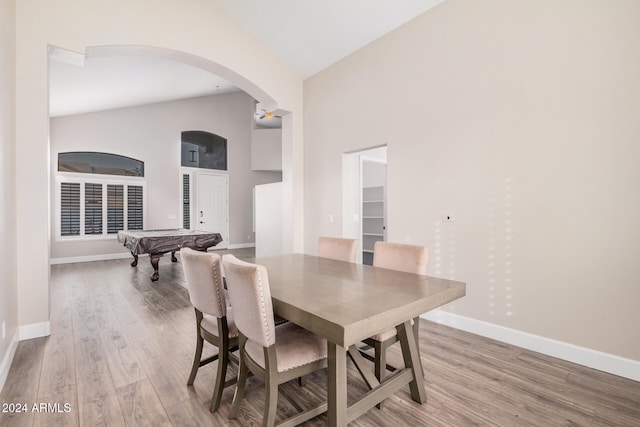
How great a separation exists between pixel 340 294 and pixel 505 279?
78.5 inches

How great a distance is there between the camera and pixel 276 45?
175 inches

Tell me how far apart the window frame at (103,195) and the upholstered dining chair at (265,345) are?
732cm

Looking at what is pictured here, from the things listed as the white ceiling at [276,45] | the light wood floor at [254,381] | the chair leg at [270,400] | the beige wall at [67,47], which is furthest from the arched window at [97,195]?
the chair leg at [270,400]

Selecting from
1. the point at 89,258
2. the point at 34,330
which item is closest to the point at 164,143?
the point at 89,258

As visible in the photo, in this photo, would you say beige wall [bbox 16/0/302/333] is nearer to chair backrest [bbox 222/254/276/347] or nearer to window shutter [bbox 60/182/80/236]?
chair backrest [bbox 222/254/276/347]

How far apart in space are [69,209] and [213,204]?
331cm

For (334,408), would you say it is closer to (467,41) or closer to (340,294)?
(340,294)

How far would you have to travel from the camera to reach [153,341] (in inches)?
105

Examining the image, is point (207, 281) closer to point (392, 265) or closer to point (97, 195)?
point (392, 265)

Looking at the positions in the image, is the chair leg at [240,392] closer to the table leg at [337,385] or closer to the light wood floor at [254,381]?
the light wood floor at [254,381]

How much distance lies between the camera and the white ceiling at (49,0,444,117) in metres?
3.48

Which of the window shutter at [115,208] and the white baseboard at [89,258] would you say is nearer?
the white baseboard at [89,258]

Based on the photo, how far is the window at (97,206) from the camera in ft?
22.0

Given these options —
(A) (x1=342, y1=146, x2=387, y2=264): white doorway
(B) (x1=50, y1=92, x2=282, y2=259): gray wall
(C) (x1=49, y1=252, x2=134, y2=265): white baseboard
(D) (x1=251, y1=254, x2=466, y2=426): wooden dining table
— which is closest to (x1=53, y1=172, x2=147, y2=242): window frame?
(B) (x1=50, y1=92, x2=282, y2=259): gray wall
